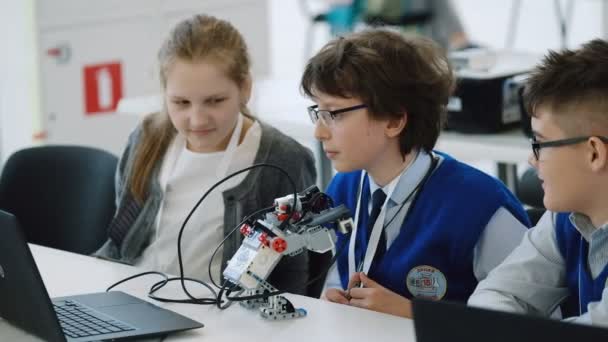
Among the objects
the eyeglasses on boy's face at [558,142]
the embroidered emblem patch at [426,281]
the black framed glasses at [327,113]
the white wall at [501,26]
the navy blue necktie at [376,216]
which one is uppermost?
the eyeglasses on boy's face at [558,142]

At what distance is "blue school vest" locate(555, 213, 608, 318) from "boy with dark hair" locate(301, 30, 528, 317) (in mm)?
225

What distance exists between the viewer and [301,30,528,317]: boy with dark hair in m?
2.05

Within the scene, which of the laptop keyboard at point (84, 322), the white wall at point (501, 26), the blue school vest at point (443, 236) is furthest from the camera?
the white wall at point (501, 26)

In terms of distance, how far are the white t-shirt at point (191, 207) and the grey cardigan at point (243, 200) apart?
0.02 meters

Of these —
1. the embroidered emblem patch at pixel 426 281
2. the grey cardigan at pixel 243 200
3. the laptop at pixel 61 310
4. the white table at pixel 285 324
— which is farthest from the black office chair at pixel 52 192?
the embroidered emblem patch at pixel 426 281

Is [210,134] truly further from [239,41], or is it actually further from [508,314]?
[508,314]

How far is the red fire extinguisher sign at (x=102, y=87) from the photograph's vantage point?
477cm

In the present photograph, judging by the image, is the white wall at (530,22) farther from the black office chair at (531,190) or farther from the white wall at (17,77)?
the black office chair at (531,190)

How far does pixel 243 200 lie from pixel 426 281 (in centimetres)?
53

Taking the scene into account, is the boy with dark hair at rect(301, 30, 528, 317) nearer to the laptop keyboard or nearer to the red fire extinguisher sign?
the laptop keyboard

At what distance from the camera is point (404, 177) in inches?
82.7

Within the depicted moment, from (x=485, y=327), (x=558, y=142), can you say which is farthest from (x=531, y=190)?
(x=485, y=327)

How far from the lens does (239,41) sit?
2.50 metres

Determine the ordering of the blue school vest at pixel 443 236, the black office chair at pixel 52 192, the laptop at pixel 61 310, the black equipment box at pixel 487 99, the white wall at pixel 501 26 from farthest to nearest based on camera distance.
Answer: the white wall at pixel 501 26
the black equipment box at pixel 487 99
the black office chair at pixel 52 192
the blue school vest at pixel 443 236
the laptop at pixel 61 310
